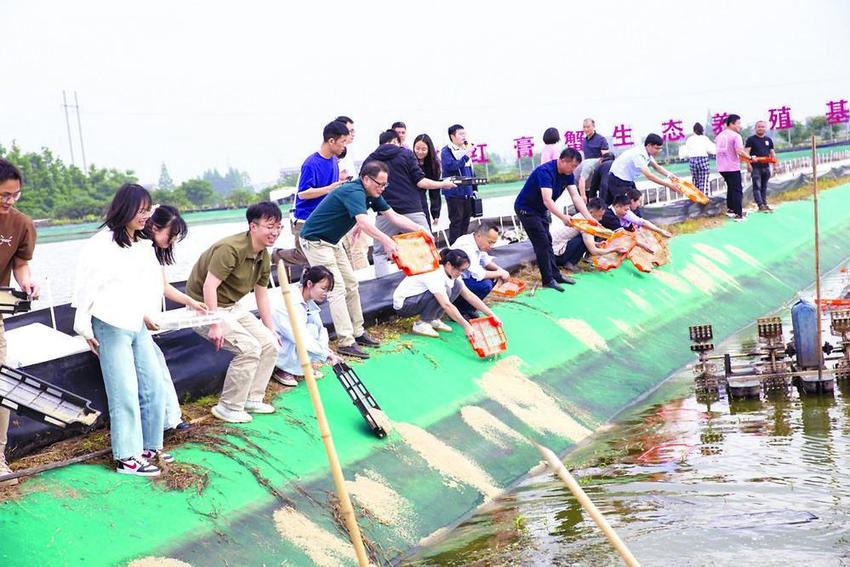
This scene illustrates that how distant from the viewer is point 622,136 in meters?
33.4

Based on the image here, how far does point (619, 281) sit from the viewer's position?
17.0 metres

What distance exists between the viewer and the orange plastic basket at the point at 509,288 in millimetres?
14633

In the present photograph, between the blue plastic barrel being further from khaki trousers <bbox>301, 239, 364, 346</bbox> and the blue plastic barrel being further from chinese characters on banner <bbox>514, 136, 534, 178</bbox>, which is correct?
chinese characters on banner <bbox>514, 136, 534, 178</bbox>

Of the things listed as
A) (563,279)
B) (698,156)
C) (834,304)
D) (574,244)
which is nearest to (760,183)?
(698,156)

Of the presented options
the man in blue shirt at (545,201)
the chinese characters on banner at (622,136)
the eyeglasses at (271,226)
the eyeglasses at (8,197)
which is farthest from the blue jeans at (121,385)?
the chinese characters on banner at (622,136)

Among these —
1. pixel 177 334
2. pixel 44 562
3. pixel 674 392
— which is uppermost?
pixel 177 334

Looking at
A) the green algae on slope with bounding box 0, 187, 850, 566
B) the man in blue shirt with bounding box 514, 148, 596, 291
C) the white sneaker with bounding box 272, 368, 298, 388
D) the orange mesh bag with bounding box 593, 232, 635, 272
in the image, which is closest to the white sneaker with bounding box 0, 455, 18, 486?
the green algae on slope with bounding box 0, 187, 850, 566

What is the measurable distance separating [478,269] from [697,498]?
4664mm

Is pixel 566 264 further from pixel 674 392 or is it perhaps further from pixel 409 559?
pixel 409 559

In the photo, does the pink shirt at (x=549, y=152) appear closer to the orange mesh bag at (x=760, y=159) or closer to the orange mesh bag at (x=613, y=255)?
the orange mesh bag at (x=613, y=255)

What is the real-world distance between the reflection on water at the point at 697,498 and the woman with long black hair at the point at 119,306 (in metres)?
2.12

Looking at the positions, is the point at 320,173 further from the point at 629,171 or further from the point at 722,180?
the point at 722,180

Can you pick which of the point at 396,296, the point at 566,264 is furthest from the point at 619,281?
the point at 396,296

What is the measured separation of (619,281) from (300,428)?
8.80 m
